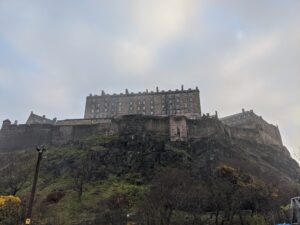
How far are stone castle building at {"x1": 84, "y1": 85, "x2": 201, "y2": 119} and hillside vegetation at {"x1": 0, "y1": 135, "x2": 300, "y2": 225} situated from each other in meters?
21.7

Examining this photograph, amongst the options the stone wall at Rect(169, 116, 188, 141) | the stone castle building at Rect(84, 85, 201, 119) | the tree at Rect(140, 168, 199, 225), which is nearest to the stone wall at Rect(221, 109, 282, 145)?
the stone castle building at Rect(84, 85, 201, 119)

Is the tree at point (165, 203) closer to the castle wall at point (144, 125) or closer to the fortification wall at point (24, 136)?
the castle wall at point (144, 125)

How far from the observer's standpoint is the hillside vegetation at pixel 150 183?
32.0 metres

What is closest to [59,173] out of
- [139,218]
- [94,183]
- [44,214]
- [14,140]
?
[94,183]

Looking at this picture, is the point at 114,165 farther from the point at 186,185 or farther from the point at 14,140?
the point at 14,140

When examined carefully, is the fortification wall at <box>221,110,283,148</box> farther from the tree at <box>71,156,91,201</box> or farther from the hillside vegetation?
the tree at <box>71,156,91,201</box>

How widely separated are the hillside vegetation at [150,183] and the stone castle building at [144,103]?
853 inches

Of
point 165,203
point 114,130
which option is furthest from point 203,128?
point 165,203

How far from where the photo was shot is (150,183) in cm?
4734

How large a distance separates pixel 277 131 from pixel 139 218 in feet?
251

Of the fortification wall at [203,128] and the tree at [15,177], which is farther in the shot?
the fortification wall at [203,128]

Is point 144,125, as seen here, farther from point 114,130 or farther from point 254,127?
point 254,127

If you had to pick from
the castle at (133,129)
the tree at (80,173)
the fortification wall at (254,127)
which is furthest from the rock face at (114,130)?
the tree at (80,173)

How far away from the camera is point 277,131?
93438 mm
